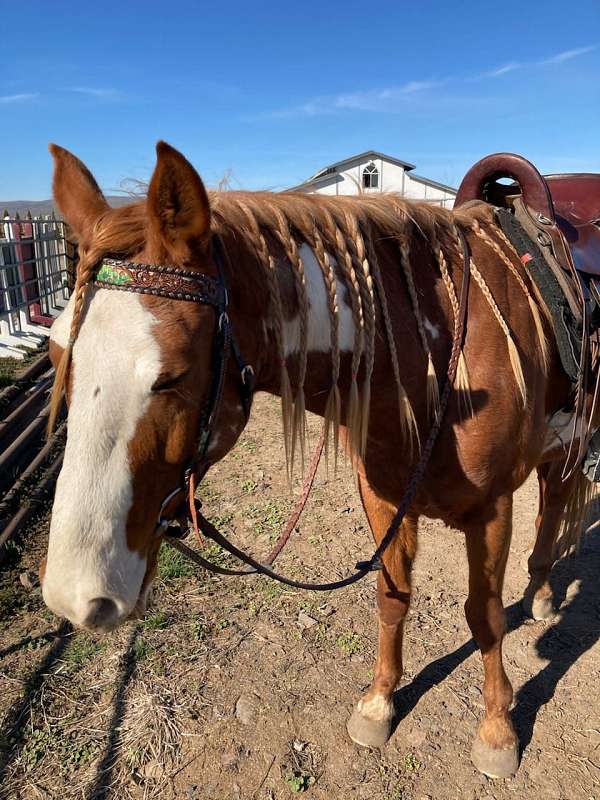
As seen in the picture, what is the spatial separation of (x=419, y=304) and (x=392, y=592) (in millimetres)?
1289

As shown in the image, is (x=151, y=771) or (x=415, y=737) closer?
(x=151, y=771)

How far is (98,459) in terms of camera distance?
108 cm

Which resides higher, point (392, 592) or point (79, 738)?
point (392, 592)

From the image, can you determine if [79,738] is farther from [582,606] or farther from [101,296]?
[582,606]

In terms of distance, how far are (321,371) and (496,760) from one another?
1744mm

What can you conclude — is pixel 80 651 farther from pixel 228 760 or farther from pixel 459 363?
pixel 459 363

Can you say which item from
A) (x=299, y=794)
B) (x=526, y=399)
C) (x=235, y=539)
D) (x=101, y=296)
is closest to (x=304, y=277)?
(x=101, y=296)

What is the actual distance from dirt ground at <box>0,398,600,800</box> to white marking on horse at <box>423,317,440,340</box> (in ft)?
5.62

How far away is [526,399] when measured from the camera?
1.77m

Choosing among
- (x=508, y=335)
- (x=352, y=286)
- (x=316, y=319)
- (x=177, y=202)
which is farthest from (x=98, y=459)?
(x=508, y=335)

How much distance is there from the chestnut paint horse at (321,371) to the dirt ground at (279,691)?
179 mm

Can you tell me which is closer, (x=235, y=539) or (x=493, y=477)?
(x=493, y=477)

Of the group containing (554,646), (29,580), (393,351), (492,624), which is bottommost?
(554,646)

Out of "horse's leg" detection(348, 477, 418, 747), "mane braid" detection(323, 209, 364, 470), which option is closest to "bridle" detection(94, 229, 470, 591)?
"mane braid" detection(323, 209, 364, 470)
